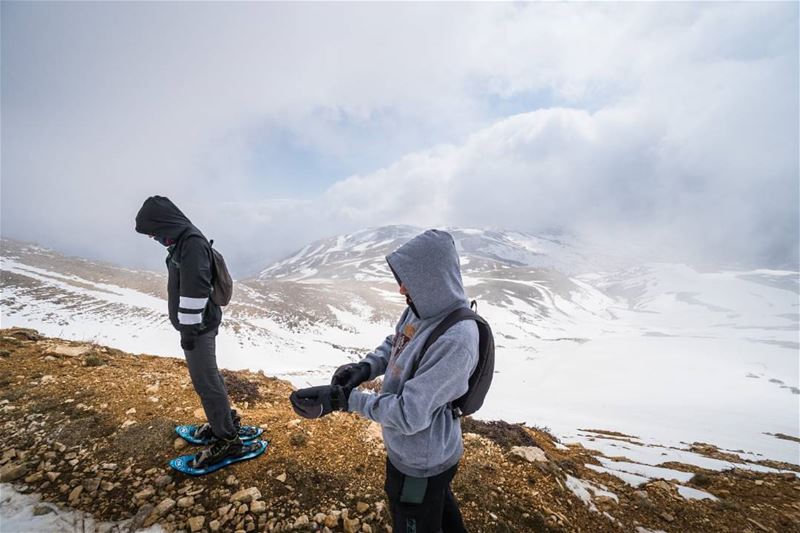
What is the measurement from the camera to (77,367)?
677cm

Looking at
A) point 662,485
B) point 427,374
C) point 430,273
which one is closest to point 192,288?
point 430,273

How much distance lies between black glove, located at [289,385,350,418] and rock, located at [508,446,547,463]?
420cm

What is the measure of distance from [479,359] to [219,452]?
3683 mm

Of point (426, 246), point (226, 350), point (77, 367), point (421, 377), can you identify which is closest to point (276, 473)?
point (421, 377)

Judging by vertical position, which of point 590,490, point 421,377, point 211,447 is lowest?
point 590,490

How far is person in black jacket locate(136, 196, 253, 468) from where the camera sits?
385cm

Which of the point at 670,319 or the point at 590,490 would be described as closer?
the point at 590,490

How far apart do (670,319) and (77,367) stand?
12310 centimetres

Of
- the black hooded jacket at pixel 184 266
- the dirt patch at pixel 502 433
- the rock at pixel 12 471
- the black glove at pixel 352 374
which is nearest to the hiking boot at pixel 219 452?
the black hooded jacket at pixel 184 266

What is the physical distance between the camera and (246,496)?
3676mm

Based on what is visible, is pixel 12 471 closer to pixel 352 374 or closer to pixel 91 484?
pixel 91 484

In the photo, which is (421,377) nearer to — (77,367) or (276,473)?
(276,473)

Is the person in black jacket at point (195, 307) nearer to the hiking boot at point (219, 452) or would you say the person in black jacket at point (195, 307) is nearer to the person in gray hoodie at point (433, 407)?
the hiking boot at point (219, 452)

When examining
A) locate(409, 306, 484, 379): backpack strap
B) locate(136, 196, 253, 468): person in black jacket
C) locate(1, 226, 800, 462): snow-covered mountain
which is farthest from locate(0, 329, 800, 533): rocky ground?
locate(1, 226, 800, 462): snow-covered mountain
